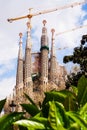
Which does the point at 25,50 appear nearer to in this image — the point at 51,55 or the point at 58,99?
the point at 51,55

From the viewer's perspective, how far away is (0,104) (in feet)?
6.05

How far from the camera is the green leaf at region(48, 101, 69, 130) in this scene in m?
1.56

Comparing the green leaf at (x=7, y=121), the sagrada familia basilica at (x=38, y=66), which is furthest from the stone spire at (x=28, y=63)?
the green leaf at (x=7, y=121)

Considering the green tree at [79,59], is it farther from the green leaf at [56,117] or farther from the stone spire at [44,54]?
the stone spire at [44,54]

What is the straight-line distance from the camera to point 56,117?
1.57 meters

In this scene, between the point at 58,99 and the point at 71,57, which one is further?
the point at 71,57

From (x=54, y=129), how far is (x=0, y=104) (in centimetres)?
37

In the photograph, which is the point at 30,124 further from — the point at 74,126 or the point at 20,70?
the point at 20,70

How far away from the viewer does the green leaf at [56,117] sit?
156cm

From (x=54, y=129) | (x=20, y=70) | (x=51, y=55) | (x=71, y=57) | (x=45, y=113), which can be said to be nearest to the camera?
(x=54, y=129)

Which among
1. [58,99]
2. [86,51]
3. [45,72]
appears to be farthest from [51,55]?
[58,99]

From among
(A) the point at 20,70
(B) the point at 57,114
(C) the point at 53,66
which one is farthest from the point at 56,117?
(C) the point at 53,66

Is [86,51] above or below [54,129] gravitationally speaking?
above

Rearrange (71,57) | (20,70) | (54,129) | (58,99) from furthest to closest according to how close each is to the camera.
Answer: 1. (20,70)
2. (71,57)
3. (58,99)
4. (54,129)
